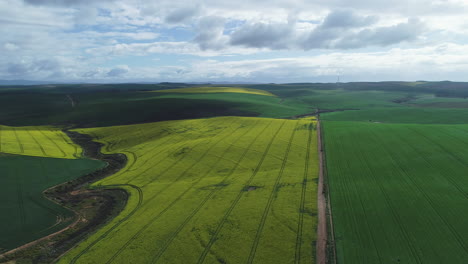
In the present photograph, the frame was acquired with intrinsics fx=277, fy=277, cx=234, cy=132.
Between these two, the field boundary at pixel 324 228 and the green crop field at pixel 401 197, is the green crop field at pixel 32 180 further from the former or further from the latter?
the green crop field at pixel 401 197

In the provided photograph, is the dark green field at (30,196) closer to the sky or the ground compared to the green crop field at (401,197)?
closer to the ground

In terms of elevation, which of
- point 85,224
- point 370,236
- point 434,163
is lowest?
point 85,224

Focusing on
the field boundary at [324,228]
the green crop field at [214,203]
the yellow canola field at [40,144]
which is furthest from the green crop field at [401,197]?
the yellow canola field at [40,144]

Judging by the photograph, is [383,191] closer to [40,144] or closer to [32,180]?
[32,180]

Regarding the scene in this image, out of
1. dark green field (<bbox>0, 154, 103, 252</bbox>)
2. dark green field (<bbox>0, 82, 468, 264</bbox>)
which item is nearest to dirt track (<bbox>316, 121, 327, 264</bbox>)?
dark green field (<bbox>0, 82, 468, 264</bbox>)

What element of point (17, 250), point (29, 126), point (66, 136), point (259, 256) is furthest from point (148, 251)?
point (29, 126)

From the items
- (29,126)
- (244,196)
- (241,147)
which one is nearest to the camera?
(244,196)

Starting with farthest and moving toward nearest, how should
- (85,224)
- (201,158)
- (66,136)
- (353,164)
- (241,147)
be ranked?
(66,136)
(241,147)
(201,158)
(353,164)
(85,224)

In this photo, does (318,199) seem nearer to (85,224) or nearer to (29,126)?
(85,224)
